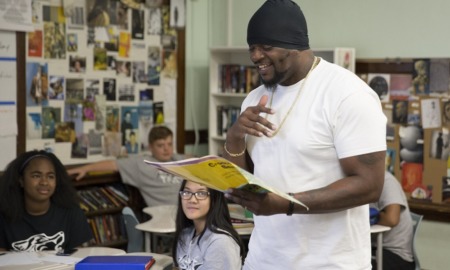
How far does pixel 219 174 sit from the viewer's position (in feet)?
5.44

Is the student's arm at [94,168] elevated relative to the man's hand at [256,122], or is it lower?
lower

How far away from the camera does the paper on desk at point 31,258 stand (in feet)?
10.0

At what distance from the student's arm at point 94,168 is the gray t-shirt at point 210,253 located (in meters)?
2.27

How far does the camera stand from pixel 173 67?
21.1ft

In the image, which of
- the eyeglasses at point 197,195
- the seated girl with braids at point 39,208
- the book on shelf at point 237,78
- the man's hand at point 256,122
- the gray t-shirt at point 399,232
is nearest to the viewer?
the man's hand at point 256,122

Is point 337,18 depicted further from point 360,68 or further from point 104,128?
point 104,128

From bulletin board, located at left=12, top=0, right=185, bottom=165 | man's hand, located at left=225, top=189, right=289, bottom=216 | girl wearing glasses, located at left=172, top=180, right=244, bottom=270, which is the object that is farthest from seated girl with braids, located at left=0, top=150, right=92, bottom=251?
man's hand, located at left=225, top=189, right=289, bottom=216

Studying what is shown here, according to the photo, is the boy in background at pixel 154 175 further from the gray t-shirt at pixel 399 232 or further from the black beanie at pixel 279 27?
the black beanie at pixel 279 27

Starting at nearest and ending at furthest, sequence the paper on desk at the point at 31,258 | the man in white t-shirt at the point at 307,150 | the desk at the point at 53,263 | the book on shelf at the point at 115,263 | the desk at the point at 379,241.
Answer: the man in white t-shirt at the point at 307,150 < the book on shelf at the point at 115,263 < the desk at the point at 53,263 < the paper on desk at the point at 31,258 < the desk at the point at 379,241

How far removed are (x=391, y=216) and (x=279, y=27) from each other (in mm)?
2936

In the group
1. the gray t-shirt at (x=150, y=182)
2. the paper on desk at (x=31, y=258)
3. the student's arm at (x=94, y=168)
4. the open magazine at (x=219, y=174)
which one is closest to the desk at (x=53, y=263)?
the paper on desk at (x=31, y=258)

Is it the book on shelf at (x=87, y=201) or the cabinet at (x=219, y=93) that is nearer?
the book on shelf at (x=87, y=201)

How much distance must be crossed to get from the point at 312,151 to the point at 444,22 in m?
3.91

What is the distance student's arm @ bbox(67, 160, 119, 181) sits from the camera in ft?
17.6
